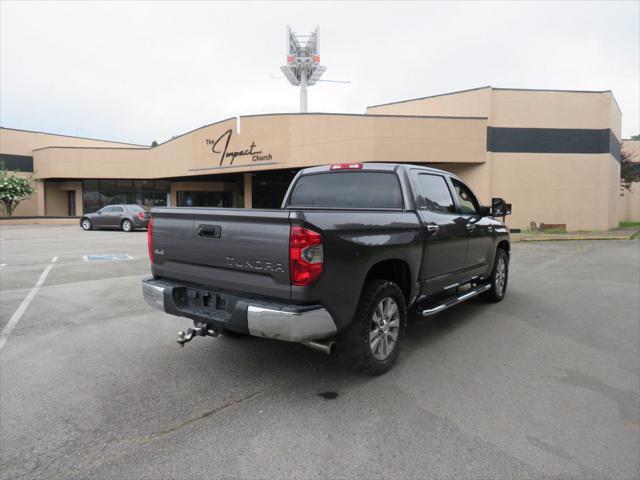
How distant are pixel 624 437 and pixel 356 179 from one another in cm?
334

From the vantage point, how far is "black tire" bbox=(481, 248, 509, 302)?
22.6ft

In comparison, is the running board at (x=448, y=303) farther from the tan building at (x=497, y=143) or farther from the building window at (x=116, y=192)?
the building window at (x=116, y=192)

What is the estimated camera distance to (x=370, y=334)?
3.87 m

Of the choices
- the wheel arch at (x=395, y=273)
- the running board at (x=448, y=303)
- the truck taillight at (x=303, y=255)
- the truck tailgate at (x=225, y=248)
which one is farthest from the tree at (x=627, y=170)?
the truck tailgate at (x=225, y=248)

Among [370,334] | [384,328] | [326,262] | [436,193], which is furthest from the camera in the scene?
[436,193]

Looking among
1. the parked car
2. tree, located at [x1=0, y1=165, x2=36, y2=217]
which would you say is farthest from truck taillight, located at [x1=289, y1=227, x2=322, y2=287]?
tree, located at [x1=0, y1=165, x2=36, y2=217]

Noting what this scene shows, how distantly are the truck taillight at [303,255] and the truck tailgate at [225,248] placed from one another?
0.05m

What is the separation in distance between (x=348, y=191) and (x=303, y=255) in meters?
2.01

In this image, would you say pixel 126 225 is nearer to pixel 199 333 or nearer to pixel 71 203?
pixel 71 203

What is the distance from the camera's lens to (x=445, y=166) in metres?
23.7

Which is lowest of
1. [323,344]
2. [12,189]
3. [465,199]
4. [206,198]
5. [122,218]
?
[323,344]

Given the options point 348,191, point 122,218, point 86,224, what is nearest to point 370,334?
point 348,191

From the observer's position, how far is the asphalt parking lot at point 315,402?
9.09 ft

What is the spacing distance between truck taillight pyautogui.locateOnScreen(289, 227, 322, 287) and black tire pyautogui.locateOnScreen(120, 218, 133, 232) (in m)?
22.8
